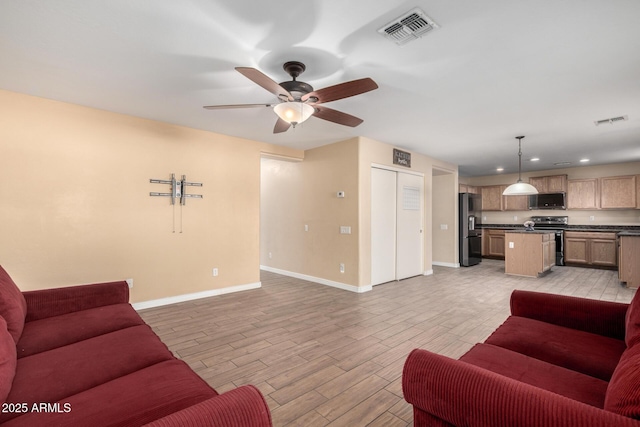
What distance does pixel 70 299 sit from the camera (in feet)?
7.22

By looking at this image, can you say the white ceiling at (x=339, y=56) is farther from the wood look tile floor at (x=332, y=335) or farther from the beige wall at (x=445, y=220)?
the beige wall at (x=445, y=220)

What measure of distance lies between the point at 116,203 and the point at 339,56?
3242 millimetres

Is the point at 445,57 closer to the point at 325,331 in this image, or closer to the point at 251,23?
the point at 251,23

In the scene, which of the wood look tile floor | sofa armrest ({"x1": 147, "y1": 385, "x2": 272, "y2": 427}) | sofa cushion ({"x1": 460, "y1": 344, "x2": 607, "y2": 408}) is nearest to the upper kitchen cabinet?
the wood look tile floor

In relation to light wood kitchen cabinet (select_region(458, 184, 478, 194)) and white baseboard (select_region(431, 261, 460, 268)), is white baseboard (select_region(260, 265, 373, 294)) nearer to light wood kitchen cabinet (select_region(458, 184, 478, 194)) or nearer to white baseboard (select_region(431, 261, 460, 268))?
white baseboard (select_region(431, 261, 460, 268))

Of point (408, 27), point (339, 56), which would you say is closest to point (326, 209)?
point (339, 56)

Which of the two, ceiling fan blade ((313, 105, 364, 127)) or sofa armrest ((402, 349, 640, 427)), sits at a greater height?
ceiling fan blade ((313, 105, 364, 127))

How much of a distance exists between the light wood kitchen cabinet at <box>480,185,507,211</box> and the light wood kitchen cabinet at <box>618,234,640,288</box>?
11.2ft

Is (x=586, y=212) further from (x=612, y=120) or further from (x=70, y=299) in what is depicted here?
(x=70, y=299)

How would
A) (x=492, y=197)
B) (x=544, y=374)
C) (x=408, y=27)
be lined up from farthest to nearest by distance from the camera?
(x=492, y=197), (x=408, y=27), (x=544, y=374)

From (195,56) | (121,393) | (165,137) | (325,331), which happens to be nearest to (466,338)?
(325,331)

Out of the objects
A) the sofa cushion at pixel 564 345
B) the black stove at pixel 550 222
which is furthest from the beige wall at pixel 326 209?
the black stove at pixel 550 222

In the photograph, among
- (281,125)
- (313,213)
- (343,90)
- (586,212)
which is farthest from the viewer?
(586,212)

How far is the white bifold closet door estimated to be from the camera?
16.6ft
